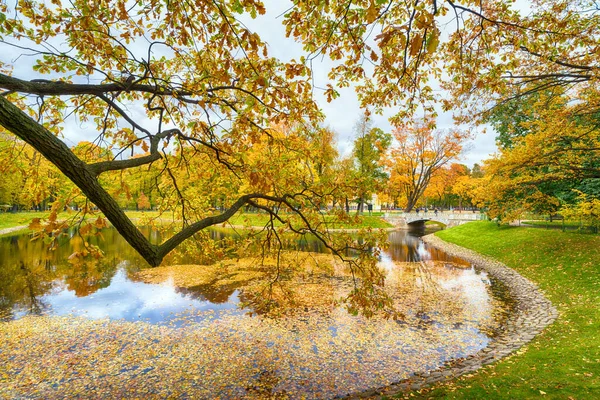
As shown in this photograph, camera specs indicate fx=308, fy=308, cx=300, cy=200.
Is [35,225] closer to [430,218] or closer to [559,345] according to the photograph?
[559,345]

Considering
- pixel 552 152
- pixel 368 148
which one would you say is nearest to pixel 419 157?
pixel 368 148

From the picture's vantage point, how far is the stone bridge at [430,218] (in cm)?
3820

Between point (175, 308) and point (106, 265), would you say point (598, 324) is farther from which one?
point (106, 265)

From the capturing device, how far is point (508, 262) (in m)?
18.2

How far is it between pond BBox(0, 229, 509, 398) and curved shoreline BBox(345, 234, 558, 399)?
0.31m

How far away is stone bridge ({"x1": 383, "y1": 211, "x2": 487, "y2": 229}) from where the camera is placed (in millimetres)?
38203

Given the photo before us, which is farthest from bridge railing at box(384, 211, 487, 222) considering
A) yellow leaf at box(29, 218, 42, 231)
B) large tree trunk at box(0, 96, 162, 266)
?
yellow leaf at box(29, 218, 42, 231)

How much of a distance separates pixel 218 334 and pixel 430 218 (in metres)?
39.0

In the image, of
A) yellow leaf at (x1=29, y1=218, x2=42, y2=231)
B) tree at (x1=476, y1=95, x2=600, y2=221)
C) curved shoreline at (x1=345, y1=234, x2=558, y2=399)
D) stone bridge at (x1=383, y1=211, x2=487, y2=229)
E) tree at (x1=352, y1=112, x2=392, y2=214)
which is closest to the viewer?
yellow leaf at (x1=29, y1=218, x2=42, y2=231)

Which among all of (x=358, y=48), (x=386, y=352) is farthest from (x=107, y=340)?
(x=358, y=48)

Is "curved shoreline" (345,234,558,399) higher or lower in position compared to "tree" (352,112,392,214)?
lower

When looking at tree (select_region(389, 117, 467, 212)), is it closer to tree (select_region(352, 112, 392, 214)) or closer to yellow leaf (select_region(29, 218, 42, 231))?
tree (select_region(352, 112, 392, 214))

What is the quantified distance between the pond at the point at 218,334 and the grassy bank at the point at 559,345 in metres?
1.37

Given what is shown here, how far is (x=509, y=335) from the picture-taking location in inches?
335
